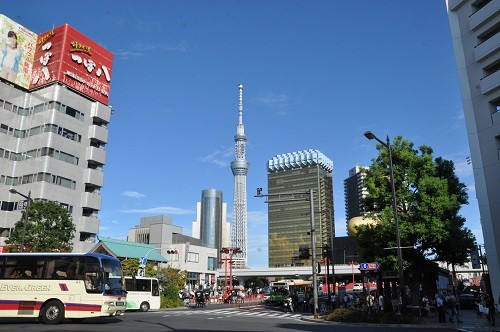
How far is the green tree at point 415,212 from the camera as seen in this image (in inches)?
1076

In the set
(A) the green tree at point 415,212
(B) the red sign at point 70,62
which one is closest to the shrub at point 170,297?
(A) the green tree at point 415,212

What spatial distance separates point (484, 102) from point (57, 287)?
31481 mm

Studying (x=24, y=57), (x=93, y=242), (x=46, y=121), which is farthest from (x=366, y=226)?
(x=24, y=57)

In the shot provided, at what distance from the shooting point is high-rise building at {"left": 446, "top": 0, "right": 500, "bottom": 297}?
30.2 m

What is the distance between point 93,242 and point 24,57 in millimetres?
29283

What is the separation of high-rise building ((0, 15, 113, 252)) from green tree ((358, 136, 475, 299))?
42.5 metres

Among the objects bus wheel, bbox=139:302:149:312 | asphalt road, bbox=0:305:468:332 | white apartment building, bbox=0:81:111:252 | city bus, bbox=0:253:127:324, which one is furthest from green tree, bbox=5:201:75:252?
city bus, bbox=0:253:127:324

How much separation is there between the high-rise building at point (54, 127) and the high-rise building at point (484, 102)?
48442 mm

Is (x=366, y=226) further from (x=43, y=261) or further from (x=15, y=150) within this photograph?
(x=15, y=150)

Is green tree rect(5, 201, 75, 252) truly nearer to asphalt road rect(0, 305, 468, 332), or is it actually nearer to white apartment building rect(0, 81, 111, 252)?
white apartment building rect(0, 81, 111, 252)

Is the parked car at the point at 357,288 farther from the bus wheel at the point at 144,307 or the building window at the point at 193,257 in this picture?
the bus wheel at the point at 144,307

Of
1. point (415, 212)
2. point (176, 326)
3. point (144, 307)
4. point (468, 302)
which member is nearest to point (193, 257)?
point (144, 307)

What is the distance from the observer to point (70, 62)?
201 ft

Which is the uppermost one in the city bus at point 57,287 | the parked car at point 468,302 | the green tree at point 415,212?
the green tree at point 415,212
